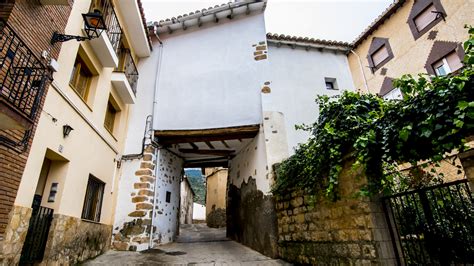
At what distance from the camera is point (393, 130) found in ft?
10.1

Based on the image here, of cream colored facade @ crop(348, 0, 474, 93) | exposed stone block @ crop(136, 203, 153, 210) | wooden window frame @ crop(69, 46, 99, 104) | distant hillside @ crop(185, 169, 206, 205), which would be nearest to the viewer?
wooden window frame @ crop(69, 46, 99, 104)

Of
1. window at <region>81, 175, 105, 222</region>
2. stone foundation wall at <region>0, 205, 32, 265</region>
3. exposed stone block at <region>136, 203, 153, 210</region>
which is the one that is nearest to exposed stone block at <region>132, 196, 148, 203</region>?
exposed stone block at <region>136, 203, 153, 210</region>

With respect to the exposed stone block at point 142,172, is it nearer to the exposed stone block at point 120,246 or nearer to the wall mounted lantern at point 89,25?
the exposed stone block at point 120,246

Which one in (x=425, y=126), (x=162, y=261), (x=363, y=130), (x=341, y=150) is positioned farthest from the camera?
(x=162, y=261)

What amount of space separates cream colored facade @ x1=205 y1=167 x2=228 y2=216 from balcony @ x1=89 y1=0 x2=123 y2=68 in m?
12.5

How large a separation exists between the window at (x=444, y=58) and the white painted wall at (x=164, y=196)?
9788mm

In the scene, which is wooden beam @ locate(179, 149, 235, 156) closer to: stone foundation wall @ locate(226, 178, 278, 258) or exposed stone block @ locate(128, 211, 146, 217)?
stone foundation wall @ locate(226, 178, 278, 258)

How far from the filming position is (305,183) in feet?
16.3

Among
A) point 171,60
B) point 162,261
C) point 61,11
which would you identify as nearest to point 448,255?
point 162,261

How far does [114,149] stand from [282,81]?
620cm

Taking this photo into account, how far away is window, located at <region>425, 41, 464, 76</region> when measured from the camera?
27.4 feet

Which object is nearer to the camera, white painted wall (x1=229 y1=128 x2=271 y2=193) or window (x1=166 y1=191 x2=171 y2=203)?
white painted wall (x1=229 y1=128 x2=271 y2=193)

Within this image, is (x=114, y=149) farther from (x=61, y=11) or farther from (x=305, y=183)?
(x=305, y=183)

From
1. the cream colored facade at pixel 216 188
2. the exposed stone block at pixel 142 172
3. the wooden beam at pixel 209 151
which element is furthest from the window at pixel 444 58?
the cream colored facade at pixel 216 188
